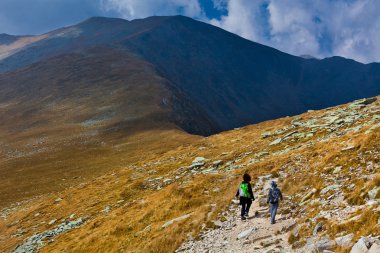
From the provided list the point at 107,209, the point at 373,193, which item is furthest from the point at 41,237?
the point at 373,193

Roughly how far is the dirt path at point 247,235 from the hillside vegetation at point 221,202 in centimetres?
37

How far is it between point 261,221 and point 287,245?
4299 millimetres

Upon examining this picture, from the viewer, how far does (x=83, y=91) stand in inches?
6964

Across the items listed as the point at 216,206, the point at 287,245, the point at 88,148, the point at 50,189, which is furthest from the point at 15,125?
the point at 287,245

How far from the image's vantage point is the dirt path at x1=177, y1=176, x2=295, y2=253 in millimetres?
16281

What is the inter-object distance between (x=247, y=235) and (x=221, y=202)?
6414mm

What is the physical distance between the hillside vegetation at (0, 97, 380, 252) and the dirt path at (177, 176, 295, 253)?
1.21 feet

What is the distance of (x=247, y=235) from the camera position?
18.1m

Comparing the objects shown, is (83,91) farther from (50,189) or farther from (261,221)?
(261,221)

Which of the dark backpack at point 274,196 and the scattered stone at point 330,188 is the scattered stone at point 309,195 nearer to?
the scattered stone at point 330,188

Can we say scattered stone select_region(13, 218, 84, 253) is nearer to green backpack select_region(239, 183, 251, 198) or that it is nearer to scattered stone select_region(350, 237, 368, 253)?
green backpack select_region(239, 183, 251, 198)

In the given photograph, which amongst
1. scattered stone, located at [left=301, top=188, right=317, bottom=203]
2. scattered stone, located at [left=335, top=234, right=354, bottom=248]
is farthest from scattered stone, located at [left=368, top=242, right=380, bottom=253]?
scattered stone, located at [left=301, top=188, right=317, bottom=203]

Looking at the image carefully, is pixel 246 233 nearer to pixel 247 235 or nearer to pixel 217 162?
pixel 247 235

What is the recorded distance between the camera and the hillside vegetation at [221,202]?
53.6 feet
